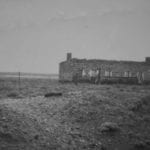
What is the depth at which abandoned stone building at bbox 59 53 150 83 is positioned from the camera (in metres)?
29.7

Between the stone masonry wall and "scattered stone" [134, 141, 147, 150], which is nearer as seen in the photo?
"scattered stone" [134, 141, 147, 150]

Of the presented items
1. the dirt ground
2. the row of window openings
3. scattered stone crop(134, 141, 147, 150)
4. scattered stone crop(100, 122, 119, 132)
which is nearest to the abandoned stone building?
the row of window openings

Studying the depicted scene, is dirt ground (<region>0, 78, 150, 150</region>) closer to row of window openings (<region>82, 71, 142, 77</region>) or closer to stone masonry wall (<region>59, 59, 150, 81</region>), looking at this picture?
row of window openings (<region>82, 71, 142, 77</region>)

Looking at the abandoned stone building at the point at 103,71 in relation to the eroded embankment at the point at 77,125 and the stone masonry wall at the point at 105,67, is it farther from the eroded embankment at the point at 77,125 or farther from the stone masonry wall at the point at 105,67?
the eroded embankment at the point at 77,125

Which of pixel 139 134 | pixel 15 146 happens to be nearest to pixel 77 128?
pixel 139 134

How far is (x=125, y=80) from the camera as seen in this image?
98.6 feet

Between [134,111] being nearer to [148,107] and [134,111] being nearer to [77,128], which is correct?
[148,107]

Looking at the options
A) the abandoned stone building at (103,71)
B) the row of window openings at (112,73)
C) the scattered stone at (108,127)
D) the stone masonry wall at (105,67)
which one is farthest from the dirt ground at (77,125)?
the stone masonry wall at (105,67)

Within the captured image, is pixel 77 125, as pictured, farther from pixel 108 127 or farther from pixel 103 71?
pixel 103 71

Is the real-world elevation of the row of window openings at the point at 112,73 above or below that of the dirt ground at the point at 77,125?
above

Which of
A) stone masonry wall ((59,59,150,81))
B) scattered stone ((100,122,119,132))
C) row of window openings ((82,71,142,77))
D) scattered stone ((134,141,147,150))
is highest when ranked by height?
stone masonry wall ((59,59,150,81))

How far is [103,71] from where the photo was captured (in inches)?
1184

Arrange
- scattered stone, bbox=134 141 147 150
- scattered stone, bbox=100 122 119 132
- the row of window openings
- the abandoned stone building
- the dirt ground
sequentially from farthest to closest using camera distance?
the row of window openings, the abandoned stone building, scattered stone, bbox=100 122 119 132, scattered stone, bbox=134 141 147 150, the dirt ground

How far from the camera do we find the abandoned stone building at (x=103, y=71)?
2970 centimetres
